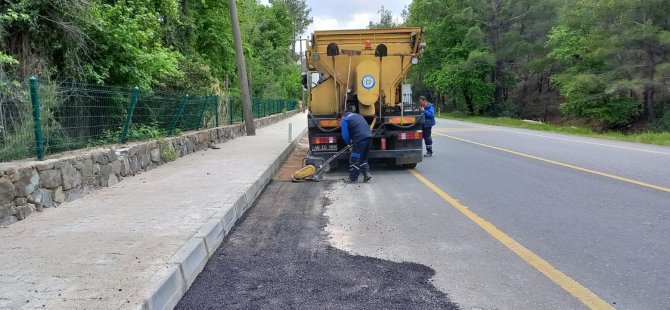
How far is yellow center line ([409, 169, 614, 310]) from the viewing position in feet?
13.1

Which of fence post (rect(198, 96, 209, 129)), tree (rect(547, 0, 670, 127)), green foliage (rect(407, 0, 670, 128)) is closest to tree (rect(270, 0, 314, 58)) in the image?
green foliage (rect(407, 0, 670, 128))

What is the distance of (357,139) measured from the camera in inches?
388

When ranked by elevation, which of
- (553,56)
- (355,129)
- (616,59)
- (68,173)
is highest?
(553,56)

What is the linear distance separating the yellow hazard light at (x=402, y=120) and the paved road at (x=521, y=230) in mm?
1132

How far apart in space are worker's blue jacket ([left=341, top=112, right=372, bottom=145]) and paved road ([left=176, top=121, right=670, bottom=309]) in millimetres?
956

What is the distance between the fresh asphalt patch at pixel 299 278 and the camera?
3979 mm

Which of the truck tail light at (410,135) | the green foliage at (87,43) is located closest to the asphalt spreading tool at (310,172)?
the truck tail light at (410,135)

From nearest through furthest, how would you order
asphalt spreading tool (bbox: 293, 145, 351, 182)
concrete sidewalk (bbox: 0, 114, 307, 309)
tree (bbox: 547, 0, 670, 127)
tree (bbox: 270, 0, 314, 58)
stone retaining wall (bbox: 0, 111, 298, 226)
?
concrete sidewalk (bbox: 0, 114, 307, 309) → stone retaining wall (bbox: 0, 111, 298, 226) → asphalt spreading tool (bbox: 293, 145, 351, 182) → tree (bbox: 547, 0, 670, 127) → tree (bbox: 270, 0, 314, 58)

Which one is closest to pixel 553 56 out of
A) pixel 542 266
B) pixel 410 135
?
pixel 410 135

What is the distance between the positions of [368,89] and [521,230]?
6.00m

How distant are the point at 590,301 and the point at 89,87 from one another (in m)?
8.76

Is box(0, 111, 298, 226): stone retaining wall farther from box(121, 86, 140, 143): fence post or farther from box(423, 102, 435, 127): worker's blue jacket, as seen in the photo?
box(423, 102, 435, 127): worker's blue jacket

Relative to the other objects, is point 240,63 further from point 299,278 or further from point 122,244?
point 299,278

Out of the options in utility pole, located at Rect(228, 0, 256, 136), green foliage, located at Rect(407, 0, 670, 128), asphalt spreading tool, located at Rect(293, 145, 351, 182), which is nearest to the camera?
asphalt spreading tool, located at Rect(293, 145, 351, 182)
